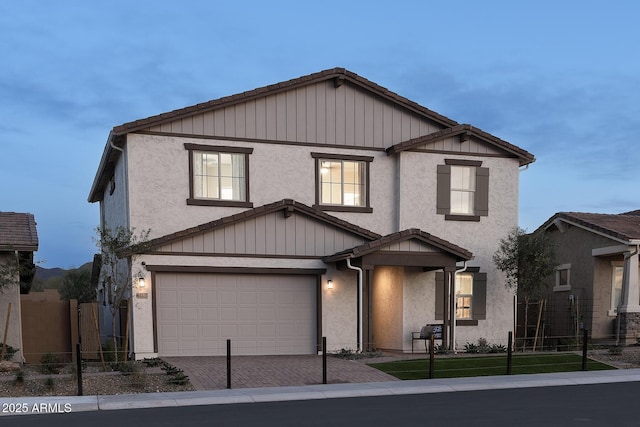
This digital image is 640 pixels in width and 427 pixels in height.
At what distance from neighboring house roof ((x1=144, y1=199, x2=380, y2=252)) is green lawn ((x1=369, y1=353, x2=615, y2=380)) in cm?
441

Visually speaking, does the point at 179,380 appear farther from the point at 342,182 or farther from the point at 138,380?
the point at 342,182

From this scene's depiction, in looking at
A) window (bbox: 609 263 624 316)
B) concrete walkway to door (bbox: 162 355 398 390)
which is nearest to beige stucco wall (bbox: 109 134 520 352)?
concrete walkway to door (bbox: 162 355 398 390)

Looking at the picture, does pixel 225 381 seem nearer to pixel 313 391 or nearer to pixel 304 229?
pixel 313 391

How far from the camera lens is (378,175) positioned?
1973 cm

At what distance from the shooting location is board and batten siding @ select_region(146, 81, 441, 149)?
1839 cm

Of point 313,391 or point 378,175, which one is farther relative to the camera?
point 378,175

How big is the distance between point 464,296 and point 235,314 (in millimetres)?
7485

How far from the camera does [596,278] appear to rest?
2266cm

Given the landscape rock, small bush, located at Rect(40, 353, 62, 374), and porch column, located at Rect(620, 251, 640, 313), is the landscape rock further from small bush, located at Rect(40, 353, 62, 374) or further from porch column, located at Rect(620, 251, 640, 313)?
porch column, located at Rect(620, 251, 640, 313)

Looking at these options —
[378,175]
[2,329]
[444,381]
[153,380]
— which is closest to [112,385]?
[153,380]

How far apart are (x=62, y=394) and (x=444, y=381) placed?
26.0 ft

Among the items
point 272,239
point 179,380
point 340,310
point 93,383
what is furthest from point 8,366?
point 340,310

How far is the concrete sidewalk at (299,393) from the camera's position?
35.7 ft

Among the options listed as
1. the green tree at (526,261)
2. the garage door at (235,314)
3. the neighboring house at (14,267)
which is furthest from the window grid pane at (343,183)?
the neighboring house at (14,267)
